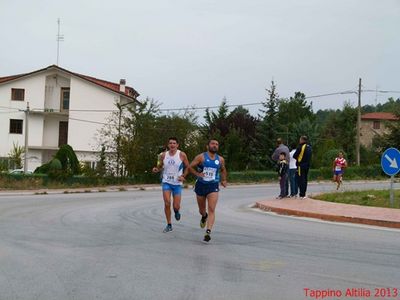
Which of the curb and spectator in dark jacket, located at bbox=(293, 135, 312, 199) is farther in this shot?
spectator in dark jacket, located at bbox=(293, 135, 312, 199)

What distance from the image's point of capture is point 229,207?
17.7 meters

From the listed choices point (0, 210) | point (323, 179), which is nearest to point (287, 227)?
point (0, 210)

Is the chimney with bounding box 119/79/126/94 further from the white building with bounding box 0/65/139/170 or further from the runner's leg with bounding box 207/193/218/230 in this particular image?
the runner's leg with bounding box 207/193/218/230

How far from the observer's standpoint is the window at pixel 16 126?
57.0 metres

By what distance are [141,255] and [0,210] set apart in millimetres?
8445

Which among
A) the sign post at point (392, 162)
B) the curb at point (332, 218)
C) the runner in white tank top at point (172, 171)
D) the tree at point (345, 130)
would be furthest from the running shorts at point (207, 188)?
the tree at point (345, 130)

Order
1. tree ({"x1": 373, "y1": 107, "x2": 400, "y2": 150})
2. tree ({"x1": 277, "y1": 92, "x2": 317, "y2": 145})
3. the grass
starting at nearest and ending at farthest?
the grass
tree ({"x1": 373, "y1": 107, "x2": 400, "y2": 150})
tree ({"x1": 277, "y1": 92, "x2": 317, "y2": 145})

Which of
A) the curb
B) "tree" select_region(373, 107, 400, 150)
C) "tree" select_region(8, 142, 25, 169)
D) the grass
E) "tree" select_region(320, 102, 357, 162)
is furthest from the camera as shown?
"tree" select_region(320, 102, 357, 162)

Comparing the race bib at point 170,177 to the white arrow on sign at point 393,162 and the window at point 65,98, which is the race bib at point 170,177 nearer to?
the white arrow on sign at point 393,162

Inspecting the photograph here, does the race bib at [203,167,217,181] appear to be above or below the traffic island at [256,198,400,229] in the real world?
above

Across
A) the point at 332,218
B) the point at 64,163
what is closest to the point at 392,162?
the point at 332,218

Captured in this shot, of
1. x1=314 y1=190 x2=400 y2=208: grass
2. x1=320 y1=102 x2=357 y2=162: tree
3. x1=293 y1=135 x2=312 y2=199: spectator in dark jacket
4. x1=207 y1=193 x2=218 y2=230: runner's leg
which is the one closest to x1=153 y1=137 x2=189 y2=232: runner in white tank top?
x1=207 y1=193 x2=218 y2=230: runner's leg

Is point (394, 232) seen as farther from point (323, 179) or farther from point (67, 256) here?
point (323, 179)

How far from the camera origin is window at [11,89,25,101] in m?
56.8
